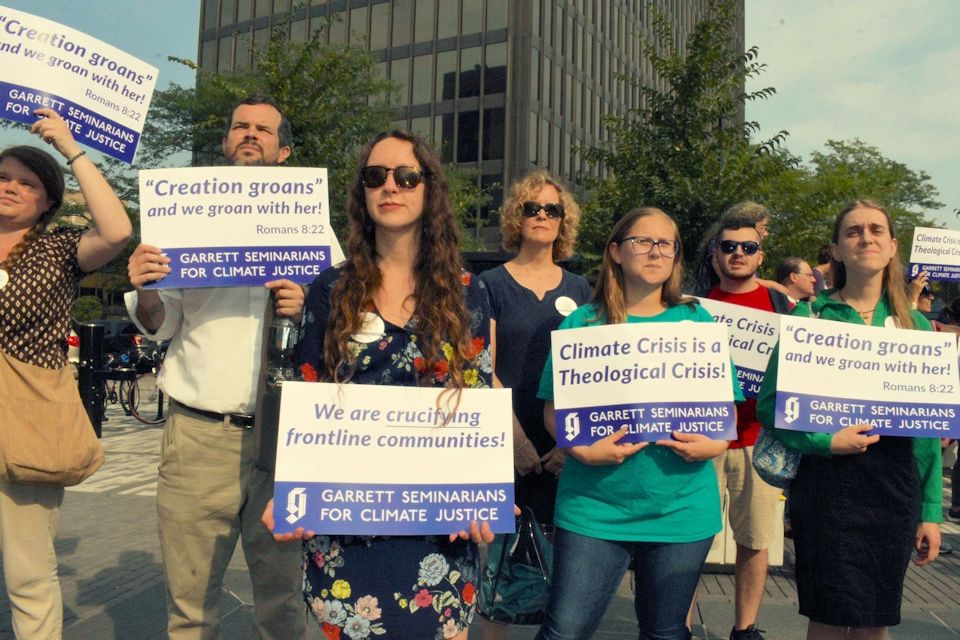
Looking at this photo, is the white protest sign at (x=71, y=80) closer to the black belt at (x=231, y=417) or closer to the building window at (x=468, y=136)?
the black belt at (x=231, y=417)

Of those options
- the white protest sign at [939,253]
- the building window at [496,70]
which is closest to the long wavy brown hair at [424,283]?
the white protest sign at [939,253]

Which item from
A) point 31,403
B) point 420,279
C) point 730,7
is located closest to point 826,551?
point 420,279

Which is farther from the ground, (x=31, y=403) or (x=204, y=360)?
(x=204, y=360)

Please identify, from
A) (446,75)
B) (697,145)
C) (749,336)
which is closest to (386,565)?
(749,336)

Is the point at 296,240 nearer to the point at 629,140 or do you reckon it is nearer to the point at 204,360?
the point at 204,360

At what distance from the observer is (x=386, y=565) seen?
7.11 ft

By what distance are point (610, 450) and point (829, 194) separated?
1220cm

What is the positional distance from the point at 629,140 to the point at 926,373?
8.50 m

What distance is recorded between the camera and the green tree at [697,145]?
1005 centimetres

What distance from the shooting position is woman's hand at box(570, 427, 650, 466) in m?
2.59

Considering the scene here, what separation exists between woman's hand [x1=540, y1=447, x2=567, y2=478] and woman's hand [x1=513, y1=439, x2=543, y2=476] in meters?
0.05

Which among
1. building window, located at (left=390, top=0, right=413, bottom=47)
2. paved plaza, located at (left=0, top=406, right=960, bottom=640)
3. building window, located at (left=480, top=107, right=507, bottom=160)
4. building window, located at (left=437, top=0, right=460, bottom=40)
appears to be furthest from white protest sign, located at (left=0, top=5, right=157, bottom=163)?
building window, located at (left=390, top=0, right=413, bottom=47)

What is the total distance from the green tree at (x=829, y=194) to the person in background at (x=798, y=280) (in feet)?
2.06

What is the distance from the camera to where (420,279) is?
2350mm
